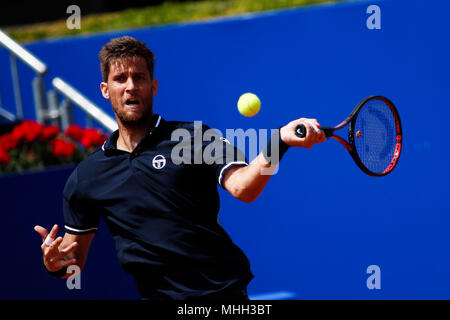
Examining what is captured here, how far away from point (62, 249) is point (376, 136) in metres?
1.54

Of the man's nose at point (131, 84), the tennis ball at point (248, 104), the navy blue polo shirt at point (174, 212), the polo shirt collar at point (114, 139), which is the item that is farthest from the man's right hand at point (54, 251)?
the tennis ball at point (248, 104)

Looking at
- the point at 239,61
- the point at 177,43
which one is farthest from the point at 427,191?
the point at 177,43

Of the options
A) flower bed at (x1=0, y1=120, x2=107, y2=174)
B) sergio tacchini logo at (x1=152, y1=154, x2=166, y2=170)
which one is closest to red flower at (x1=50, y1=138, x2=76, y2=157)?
flower bed at (x1=0, y1=120, x2=107, y2=174)

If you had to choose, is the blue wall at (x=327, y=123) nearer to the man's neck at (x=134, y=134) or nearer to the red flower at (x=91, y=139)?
the red flower at (x=91, y=139)

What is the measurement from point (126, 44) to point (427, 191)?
2742mm

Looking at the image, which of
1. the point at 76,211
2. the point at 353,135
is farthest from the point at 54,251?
the point at 353,135

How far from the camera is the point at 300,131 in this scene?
246 centimetres

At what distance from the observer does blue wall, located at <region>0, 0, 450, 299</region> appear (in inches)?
192

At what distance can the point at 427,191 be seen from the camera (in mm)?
4926

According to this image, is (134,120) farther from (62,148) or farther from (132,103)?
(62,148)

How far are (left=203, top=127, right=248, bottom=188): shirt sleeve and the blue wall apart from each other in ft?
6.92

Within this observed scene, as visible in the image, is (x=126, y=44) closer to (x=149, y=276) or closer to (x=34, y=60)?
(x=149, y=276)

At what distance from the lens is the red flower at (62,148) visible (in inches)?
193

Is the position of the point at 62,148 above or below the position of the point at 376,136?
above
